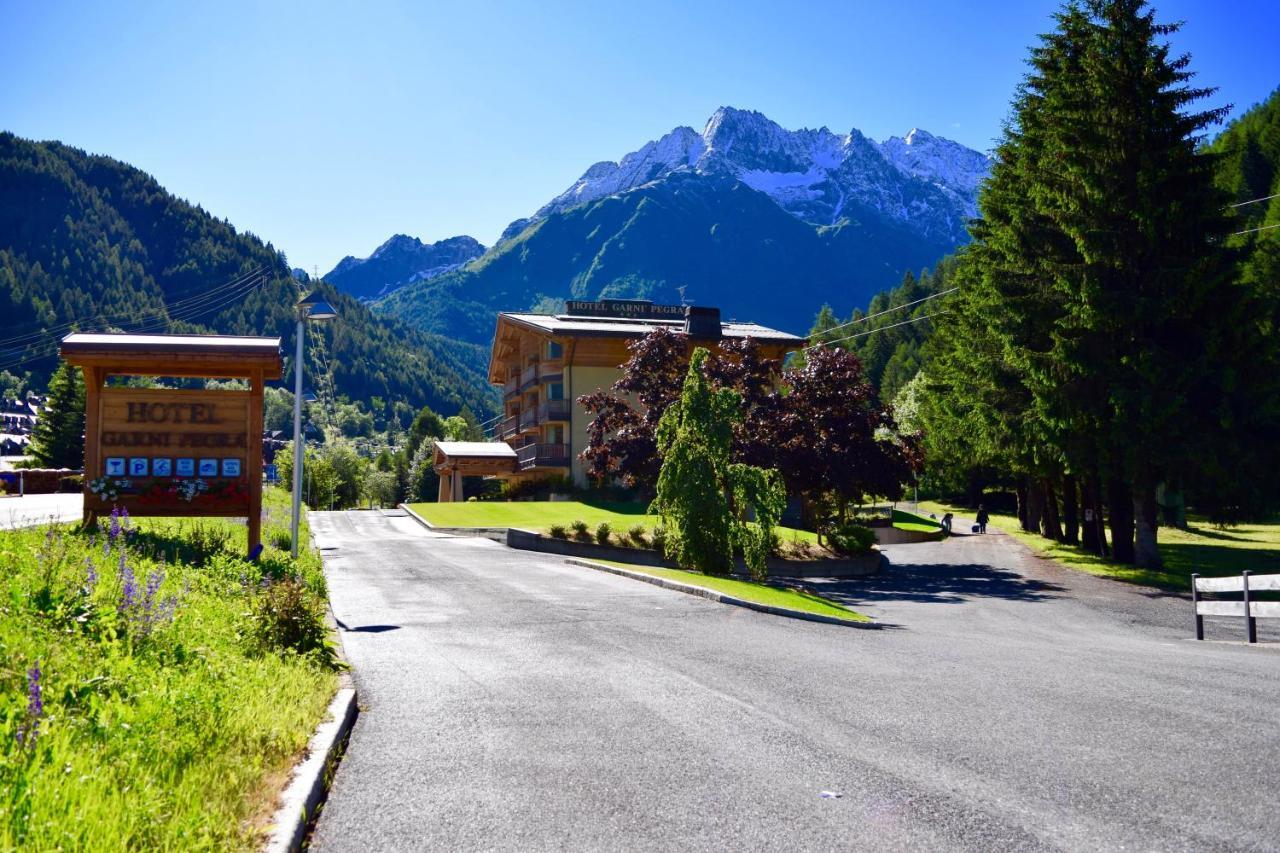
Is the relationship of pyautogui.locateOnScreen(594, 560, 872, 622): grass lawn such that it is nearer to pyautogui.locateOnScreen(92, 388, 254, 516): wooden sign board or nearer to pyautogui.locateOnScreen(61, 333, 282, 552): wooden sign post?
pyautogui.locateOnScreen(61, 333, 282, 552): wooden sign post

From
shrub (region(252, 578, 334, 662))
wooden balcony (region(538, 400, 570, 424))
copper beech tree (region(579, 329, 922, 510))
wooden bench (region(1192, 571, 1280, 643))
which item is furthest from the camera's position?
wooden balcony (region(538, 400, 570, 424))

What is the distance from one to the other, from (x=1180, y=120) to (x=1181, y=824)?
3056cm

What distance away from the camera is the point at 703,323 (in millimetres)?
63344

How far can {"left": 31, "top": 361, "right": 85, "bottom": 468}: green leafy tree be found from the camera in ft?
245

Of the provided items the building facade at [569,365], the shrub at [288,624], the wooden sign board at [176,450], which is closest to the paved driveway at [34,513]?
the wooden sign board at [176,450]

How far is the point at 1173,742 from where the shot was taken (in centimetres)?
762

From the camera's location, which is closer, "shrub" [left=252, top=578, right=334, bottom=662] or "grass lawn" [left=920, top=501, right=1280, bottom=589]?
"shrub" [left=252, top=578, right=334, bottom=662]

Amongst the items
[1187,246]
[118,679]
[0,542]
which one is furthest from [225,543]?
[1187,246]

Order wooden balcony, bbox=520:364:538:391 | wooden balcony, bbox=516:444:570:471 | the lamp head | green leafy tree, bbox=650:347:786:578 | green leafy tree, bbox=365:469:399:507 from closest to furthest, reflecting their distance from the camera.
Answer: the lamp head < green leafy tree, bbox=650:347:786:578 < wooden balcony, bbox=516:444:570:471 < wooden balcony, bbox=520:364:538:391 < green leafy tree, bbox=365:469:399:507

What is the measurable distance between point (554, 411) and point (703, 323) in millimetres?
11025

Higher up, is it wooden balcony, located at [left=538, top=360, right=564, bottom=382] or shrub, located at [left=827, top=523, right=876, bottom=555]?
wooden balcony, located at [left=538, top=360, right=564, bottom=382]

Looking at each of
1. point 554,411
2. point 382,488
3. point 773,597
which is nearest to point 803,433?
point 773,597

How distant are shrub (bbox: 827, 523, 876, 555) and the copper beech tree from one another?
3.20 feet

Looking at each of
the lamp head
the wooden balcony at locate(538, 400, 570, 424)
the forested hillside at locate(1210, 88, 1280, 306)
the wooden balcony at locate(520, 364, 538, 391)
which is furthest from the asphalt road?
the forested hillside at locate(1210, 88, 1280, 306)
